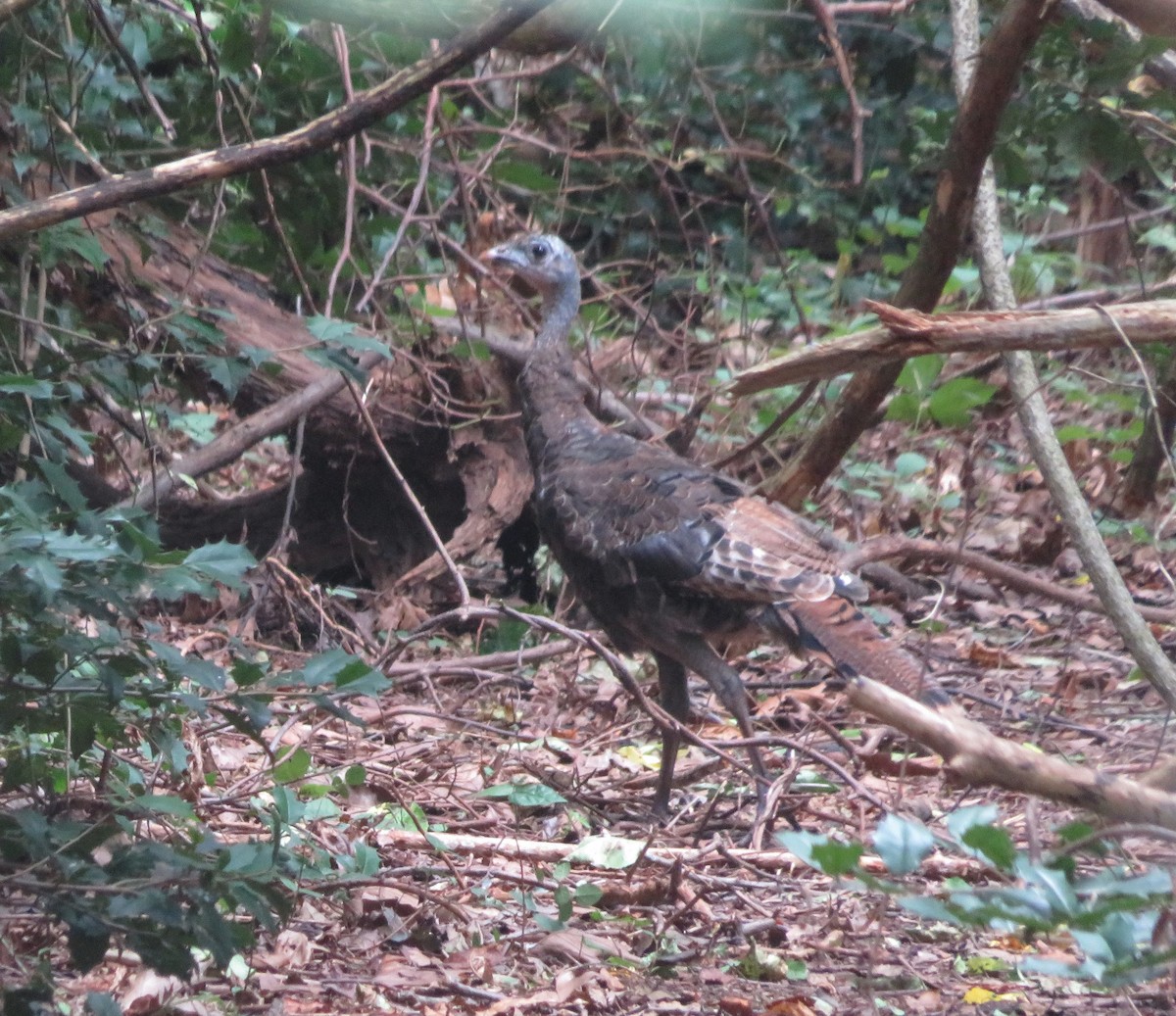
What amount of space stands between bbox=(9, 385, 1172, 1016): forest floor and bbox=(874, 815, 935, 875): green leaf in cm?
14

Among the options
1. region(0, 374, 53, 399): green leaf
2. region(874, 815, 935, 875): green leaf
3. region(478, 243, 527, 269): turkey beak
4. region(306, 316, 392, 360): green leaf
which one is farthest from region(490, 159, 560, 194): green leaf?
region(874, 815, 935, 875): green leaf

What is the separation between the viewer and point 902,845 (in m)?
1.62

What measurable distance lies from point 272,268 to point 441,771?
254 cm

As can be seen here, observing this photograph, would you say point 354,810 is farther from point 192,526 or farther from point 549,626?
point 192,526

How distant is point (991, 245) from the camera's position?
4.73 meters

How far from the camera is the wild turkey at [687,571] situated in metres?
4.05

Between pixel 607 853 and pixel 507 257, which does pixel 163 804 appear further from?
pixel 507 257

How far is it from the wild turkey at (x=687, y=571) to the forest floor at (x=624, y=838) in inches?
11.9

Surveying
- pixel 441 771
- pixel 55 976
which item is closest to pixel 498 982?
pixel 55 976

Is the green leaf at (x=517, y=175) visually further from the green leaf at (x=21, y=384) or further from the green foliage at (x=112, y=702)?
the green foliage at (x=112, y=702)

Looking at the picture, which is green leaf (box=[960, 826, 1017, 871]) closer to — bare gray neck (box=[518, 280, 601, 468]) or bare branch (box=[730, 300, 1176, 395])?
bare branch (box=[730, 300, 1176, 395])

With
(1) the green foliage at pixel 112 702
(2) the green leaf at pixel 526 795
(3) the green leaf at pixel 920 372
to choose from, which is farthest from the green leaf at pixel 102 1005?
(3) the green leaf at pixel 920 372

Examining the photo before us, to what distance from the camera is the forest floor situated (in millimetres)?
2660

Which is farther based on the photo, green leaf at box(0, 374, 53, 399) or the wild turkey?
the wild turkey
